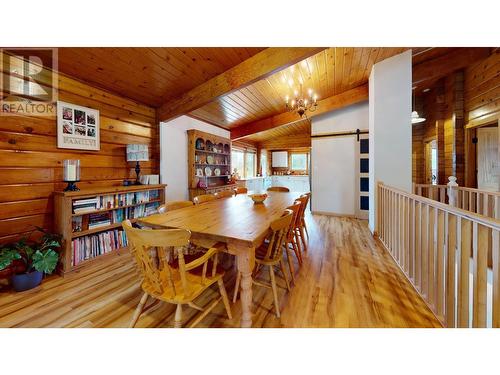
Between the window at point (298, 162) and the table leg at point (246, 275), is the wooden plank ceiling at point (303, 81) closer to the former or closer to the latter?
the table leg at point (246, 275)

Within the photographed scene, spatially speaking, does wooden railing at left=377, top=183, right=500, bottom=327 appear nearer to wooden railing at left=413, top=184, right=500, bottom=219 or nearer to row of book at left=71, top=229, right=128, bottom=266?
wooden railing at left=413, top=184, right=500, bottom=219

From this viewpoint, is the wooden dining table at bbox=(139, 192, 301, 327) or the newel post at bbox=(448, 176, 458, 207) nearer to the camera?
the wooden dining table at bbox=(139, 192, 301, 327)

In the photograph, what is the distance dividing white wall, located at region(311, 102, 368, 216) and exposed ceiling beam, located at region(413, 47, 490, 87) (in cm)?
111

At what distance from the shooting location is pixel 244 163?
294 inches

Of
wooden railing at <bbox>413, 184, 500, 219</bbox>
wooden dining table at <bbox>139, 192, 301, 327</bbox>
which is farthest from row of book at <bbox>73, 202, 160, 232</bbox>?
wooden railing at <bbox>413, 184, 500, 219</bbox>

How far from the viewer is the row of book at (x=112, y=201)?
233 centimetres

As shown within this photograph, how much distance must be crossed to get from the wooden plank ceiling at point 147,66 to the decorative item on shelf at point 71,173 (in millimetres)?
1058

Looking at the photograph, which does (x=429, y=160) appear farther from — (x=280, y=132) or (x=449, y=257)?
(x=449, y=257)

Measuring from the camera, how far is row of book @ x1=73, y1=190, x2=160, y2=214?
2326 mm

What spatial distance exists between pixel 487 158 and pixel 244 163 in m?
6.02

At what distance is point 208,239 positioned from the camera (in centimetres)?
145

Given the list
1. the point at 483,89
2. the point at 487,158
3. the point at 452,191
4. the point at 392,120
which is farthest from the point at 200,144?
the point at 487,158

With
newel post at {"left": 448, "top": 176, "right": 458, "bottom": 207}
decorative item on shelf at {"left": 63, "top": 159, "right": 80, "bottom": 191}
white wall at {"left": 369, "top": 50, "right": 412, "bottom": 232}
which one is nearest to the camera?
decorative item on shelf at {"left": 63, "top": 159, "right": 80, "bottom": 191}

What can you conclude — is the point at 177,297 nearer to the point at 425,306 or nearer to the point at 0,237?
the point at 425,306
